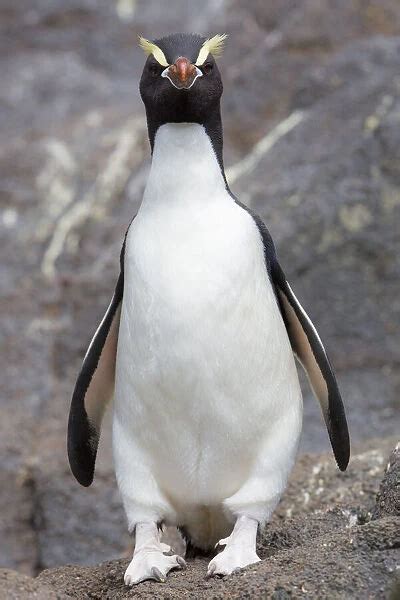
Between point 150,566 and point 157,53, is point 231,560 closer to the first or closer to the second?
→ point 150,566

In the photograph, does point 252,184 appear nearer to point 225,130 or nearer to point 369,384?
point 225,130

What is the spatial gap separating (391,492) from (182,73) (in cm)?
136

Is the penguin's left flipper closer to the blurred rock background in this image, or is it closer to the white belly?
the white belly

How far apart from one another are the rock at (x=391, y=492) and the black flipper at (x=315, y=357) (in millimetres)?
338

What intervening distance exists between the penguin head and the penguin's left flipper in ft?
1.96

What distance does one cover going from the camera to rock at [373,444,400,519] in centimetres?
328

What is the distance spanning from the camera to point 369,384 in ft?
20.1

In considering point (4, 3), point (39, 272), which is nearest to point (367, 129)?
point (39, 272)

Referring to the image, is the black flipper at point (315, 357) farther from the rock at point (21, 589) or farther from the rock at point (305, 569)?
the rock at point (21, 589)

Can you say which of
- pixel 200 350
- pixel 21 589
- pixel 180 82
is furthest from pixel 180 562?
pixel 180 82

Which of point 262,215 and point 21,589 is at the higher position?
point 21,589

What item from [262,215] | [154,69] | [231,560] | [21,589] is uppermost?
[154,69]

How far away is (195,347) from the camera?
3385 millimetres

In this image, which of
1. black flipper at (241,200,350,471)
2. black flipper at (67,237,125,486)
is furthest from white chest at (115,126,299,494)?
black flipper at (67,237,125,486)
